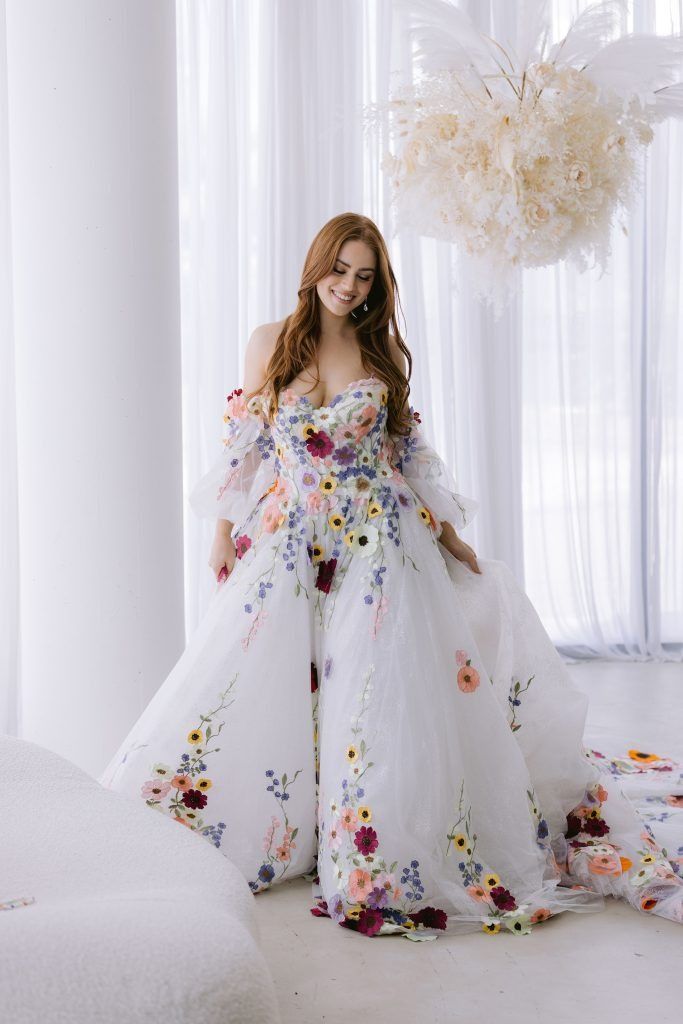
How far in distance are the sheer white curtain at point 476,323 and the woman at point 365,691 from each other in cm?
187

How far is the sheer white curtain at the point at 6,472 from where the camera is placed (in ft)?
12.6

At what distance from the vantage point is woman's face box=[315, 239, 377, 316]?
278 centimetres

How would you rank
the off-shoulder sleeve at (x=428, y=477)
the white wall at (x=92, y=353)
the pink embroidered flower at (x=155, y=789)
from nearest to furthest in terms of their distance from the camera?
the pink embroidered flower at (x=155, y=789), the off-shoulder sleeve at (x=428, y=477), the white wall at (x=92, y=353)

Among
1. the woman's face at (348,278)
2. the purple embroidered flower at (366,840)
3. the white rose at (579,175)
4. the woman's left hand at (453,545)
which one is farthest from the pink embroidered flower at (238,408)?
the purple embroidered flower at (366,840)

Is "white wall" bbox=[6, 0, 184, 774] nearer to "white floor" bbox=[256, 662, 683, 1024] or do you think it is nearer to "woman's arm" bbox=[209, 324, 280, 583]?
"woman's arm" bbox=[209, 324, 280, 583]

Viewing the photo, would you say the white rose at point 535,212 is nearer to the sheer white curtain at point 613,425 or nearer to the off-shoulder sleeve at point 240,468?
the off-shoulder sleeve at point 240,468

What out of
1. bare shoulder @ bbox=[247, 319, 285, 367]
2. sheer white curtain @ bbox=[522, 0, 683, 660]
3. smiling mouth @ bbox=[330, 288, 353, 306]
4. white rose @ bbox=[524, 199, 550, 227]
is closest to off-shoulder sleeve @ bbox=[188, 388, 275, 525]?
bare shoulder @ bbox=[247, 319, 285, 367]

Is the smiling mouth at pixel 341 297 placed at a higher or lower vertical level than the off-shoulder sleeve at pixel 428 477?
higher

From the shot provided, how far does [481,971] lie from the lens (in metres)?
2.20

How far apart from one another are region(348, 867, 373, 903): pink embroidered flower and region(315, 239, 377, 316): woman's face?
131 centimetres

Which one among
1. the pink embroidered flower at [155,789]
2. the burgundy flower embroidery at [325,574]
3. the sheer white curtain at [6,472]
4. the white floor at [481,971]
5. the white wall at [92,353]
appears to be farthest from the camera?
the sheer white curtain at [6,472]

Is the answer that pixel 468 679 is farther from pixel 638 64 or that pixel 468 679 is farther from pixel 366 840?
pixel 638 64

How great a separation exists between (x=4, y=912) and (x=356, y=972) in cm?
134

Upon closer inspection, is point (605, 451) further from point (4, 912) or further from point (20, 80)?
point (4, 912)
